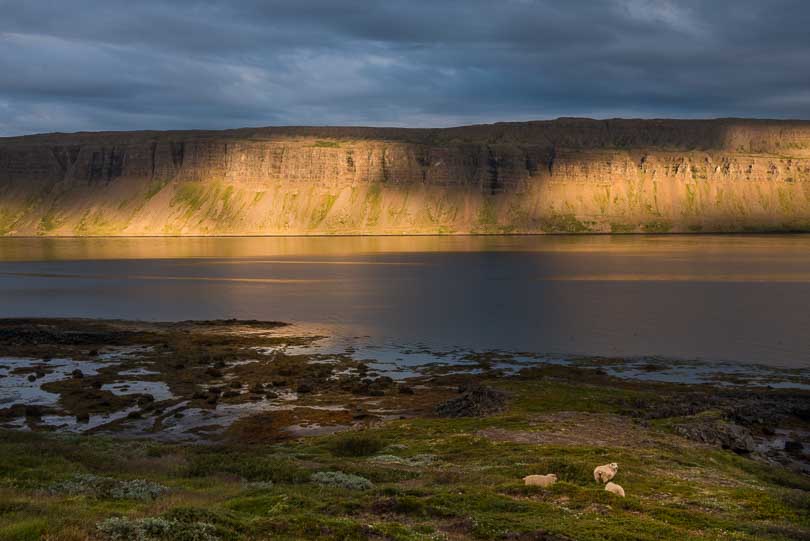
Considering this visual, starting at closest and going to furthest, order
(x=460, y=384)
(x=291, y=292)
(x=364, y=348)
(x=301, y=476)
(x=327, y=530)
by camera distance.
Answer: (x=327, y=530) → (x=301, y=476) → (x=460, y=384) → (x=364, y=348) → (x=291, y=292)

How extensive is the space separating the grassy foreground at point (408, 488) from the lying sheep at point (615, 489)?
0.36 metres

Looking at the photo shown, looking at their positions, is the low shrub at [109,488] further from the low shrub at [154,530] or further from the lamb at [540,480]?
the lamb at [540,480]

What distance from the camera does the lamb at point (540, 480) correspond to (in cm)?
1862

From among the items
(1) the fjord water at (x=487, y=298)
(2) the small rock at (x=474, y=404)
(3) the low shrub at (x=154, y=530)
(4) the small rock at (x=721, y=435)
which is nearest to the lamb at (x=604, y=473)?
(4) the small rock at (x=721, y=435)

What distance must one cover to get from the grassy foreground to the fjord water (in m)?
25.4

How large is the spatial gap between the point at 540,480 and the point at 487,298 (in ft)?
191

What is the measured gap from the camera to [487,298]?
252ft

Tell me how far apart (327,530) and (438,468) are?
29.3 ft

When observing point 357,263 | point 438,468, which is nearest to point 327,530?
point 438,468

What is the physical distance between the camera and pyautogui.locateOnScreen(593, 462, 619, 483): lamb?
19312 mm

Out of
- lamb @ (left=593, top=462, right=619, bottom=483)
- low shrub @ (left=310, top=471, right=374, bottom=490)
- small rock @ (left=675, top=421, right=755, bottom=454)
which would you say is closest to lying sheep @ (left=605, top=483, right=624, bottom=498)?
lamb @ (left=593, top=462, right=619, bottom=483)

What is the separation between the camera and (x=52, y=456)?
21172 mm

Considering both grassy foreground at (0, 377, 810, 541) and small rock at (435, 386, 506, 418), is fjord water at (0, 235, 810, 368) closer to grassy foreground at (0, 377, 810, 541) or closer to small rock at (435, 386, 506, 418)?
small rock at (435, 386, 506, 418)

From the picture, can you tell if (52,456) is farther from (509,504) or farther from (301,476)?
(509,504)
